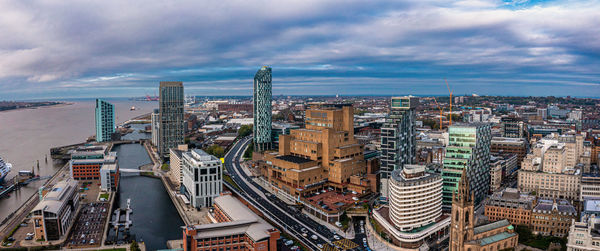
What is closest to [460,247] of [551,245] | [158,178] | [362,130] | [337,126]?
[551,245]

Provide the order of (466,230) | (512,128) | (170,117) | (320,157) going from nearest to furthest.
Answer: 1. (466,230)
2. (320,157)
3. (512,128)
4. (170,117)

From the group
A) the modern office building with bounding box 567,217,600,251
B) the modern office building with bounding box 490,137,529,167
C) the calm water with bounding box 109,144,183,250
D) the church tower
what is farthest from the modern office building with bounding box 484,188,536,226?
the calm water with bounding box 109,144,183,250

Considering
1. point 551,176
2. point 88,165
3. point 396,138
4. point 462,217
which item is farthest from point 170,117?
point 551,176

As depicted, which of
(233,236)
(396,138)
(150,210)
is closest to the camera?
(233,236)

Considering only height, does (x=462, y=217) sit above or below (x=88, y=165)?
above

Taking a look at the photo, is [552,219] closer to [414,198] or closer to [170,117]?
[414,198]
